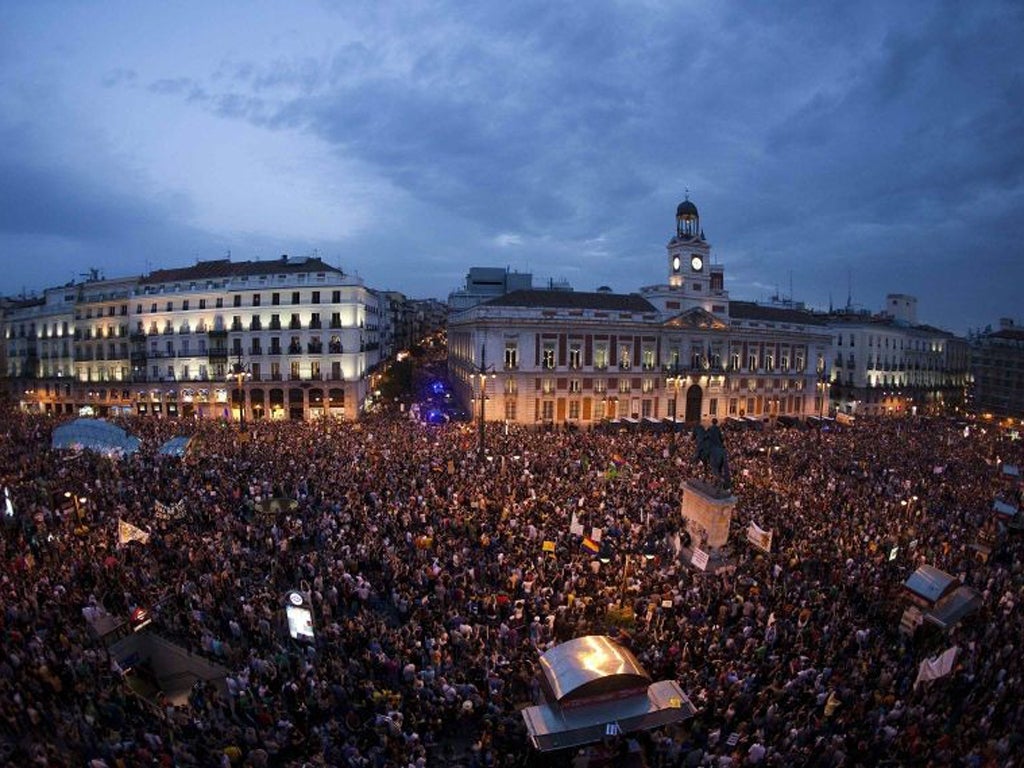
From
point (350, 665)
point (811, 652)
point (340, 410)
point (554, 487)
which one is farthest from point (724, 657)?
point (340, 410)

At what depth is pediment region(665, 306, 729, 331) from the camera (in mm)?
55438

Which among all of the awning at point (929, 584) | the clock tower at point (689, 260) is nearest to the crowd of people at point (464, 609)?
the awning at point (929, 584)

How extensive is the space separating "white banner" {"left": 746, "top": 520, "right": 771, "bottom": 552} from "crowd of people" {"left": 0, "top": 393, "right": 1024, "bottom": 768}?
476mm

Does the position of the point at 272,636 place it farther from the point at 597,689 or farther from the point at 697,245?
the point at 697,245

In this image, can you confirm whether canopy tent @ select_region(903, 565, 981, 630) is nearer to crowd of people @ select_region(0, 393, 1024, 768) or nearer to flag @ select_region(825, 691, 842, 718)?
crowd of people @ select_region(0, 393, 1024, 768)

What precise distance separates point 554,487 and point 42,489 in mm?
20226

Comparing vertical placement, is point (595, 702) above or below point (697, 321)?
below

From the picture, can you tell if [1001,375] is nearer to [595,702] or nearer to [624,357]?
[624,357]

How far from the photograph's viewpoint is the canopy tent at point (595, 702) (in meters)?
10.5

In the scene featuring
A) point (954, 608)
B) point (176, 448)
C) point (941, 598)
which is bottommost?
point (954, 608)

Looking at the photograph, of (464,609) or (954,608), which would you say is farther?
(464,609)

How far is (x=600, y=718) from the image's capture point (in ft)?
35.0

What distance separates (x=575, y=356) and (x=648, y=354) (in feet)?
24.1

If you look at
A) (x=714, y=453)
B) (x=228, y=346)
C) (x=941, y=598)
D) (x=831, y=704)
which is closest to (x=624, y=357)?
(x=714, y=453)
